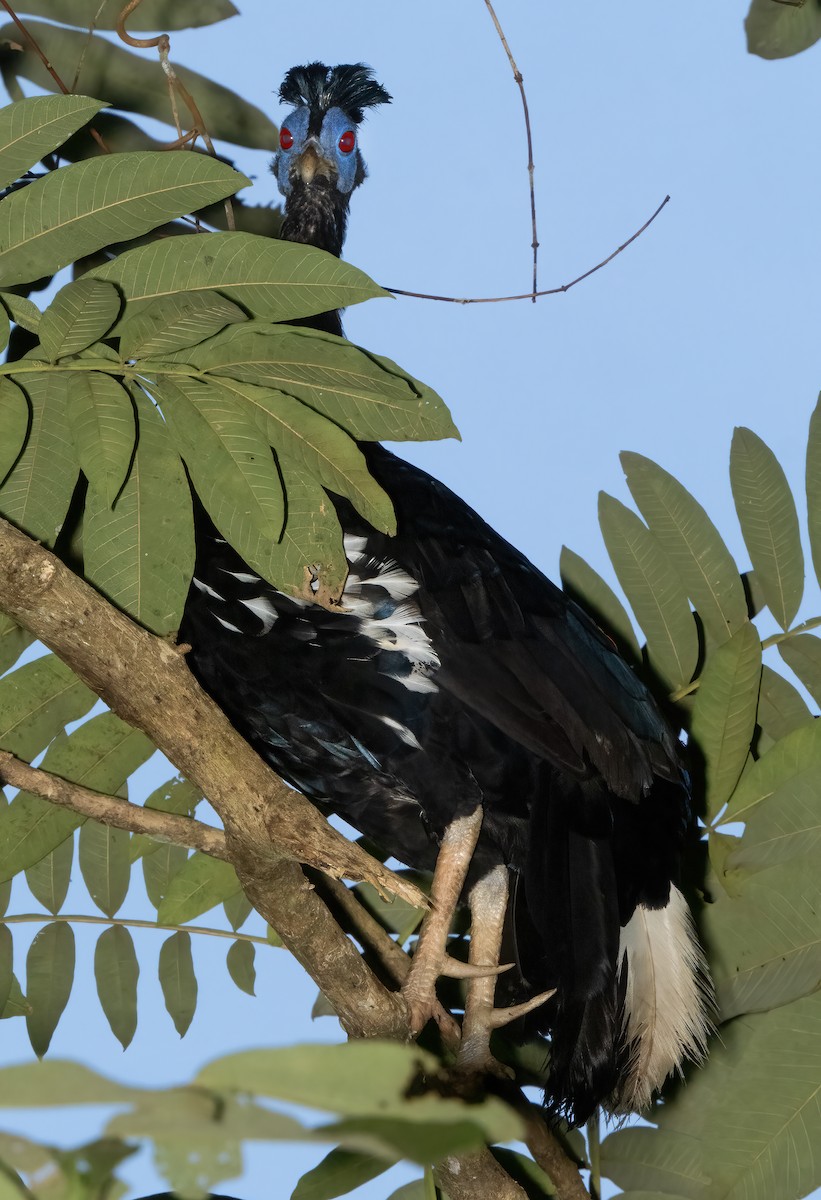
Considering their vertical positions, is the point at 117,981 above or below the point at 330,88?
below

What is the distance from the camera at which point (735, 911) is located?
78.8 inches

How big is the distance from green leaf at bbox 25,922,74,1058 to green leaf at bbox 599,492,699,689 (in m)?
1.38

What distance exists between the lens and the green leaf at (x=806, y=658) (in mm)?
2371

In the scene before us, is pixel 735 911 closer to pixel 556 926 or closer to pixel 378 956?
pixel 556 926

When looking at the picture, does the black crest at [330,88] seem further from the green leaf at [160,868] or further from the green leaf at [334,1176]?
the green leaf at [334,1176]

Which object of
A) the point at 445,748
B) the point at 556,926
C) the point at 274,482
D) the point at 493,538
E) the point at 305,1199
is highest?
the point at 493,538

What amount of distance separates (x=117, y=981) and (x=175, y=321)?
151cm

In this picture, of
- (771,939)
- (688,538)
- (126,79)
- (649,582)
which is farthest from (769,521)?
(126,79)

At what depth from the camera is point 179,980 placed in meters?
2.56

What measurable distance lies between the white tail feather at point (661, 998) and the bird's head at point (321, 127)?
6.60 ft

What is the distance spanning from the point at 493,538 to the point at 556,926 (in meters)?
0.74

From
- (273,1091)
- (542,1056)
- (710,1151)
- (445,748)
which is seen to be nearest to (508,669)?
(445,748)

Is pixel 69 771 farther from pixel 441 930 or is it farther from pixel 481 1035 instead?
pixel 481 1035

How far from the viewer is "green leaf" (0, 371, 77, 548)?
1711 mm
